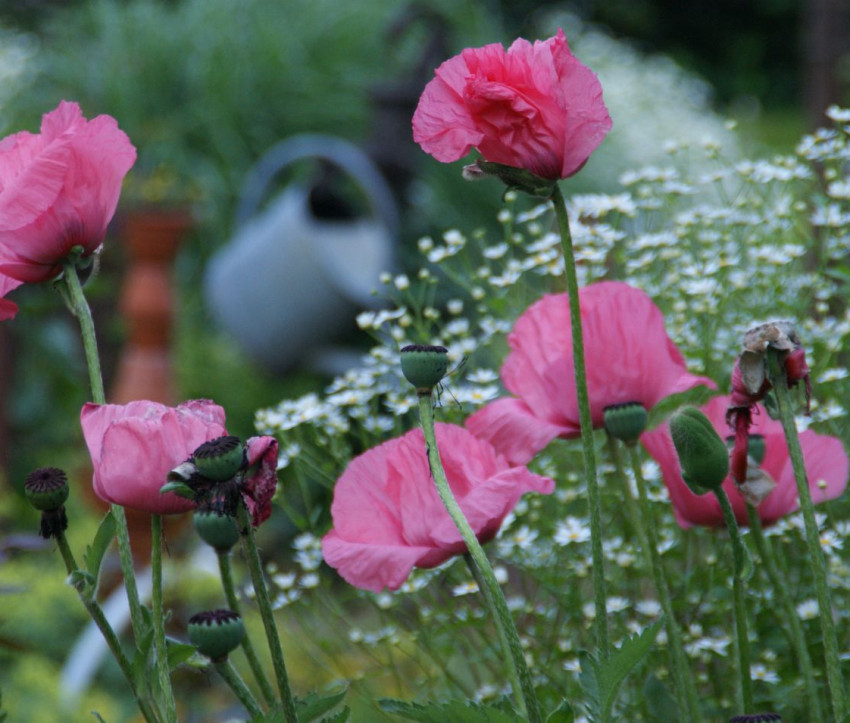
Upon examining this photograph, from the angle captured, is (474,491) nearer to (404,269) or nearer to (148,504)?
(148,504)

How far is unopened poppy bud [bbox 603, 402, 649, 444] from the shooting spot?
1.50ft

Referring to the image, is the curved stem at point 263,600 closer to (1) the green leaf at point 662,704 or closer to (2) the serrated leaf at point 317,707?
(2) the serrated leaf at point 317,707

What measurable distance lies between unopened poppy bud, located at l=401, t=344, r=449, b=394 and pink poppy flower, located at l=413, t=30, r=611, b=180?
0.24 ft

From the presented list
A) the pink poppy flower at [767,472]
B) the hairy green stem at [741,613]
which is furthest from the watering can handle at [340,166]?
the hairy green stem at [741,613]

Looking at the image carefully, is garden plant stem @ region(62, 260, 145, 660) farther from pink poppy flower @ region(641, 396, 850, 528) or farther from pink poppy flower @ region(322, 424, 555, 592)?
pink poppy flower @ region(641, 396, 850, 528)

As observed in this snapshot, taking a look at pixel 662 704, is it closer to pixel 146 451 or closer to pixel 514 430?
pixel 514 430

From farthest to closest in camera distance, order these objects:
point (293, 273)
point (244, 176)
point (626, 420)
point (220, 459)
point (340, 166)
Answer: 1. point (244, 176)
2. point (293, 273)
3. point (340, 166)
4. point (626, 420)
5. point (220, 459)

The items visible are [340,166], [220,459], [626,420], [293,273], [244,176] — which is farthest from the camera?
[244,176]

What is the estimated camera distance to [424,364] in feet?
1.23

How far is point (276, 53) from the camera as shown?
3412 millimetres

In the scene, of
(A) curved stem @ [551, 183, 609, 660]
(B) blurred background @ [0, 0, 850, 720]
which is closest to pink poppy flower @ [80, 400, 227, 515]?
(A) curved stem @ [551, 183, 609, 660]

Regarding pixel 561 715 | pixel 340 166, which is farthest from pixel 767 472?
pixel 340 166

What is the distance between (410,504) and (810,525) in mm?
141

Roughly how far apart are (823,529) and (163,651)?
0.49m
